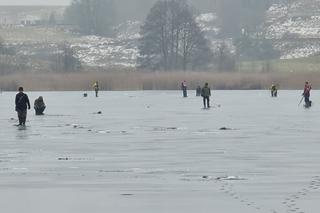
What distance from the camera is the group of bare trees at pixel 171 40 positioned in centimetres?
12788

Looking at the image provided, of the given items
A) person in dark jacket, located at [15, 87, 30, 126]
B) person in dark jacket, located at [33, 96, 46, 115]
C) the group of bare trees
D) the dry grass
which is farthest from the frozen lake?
the group of bare trees

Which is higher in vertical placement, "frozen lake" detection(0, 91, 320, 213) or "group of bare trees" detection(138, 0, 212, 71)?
"group of bare trees" detection(138, 0, 212, 71)

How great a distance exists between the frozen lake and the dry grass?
45527 mm

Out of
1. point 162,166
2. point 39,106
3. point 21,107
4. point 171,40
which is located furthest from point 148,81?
point 162,166

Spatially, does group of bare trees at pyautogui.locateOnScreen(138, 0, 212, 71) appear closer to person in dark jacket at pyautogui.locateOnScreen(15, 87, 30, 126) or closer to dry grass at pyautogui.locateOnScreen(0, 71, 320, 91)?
dry grass at pyautogui.locateOnScreen(0, 71, 320, 91)

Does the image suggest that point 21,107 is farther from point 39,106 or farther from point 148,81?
point 148,81

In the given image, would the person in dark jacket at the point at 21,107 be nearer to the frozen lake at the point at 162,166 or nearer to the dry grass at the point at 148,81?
the frozen lake at the point at 162,166

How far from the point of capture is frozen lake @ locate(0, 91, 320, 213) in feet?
56.5

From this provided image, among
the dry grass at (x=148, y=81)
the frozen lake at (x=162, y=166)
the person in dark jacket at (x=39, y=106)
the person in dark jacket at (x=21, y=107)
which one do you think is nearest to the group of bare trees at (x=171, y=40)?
the dry grass at (x=148, y=81)

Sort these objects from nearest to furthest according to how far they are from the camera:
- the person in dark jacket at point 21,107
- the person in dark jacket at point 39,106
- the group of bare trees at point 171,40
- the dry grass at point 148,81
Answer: the person in dark jacket at point 21,107 < the person in dark jacket at point 39,106 < the dry grass at point 148,81 < the group of bare trees at point 171,40

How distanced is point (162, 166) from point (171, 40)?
108m

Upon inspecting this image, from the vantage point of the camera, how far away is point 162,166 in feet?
76.7

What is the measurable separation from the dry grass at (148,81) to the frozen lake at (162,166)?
149 ft

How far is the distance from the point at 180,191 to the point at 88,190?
57.2 inches
